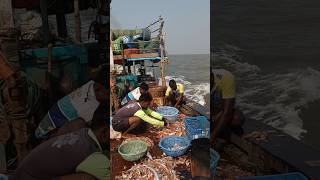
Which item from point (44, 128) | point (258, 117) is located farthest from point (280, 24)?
point (44, 128)

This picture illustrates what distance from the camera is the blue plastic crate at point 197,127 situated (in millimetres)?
6094

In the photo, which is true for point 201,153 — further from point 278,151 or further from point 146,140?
point 278,151

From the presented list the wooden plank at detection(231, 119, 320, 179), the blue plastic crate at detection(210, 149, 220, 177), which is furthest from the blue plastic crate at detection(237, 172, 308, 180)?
the blue plastic crate at detection(210, 149, 220, 177)

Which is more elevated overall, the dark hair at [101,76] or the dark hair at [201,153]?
the dark hair at [101,76]

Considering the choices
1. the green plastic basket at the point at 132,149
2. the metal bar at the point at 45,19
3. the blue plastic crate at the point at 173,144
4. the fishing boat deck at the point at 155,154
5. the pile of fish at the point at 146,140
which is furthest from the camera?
the pile of fish at the point at 146,140

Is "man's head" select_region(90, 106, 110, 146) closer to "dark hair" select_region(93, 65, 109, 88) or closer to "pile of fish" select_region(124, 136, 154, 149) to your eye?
"dark hair" select_region(93, 65, 109, 88)

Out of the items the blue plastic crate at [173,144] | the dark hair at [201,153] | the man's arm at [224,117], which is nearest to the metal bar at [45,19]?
the man's arm at [224,117]

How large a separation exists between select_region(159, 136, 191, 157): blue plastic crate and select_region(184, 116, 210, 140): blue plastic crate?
0.67ft

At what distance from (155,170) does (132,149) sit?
881 mm

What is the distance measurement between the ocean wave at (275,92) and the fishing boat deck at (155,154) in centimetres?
200

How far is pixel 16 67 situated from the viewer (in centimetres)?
244

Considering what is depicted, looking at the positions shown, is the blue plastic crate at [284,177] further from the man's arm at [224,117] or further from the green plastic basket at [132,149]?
the green plastic basket at [132,149]

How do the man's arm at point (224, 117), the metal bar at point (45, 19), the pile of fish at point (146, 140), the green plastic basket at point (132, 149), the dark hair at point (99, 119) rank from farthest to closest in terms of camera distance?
the pile of fish at point (146, 140), the green plastic basket at point (132, 149), the man's arm at point (224, 117), the dark hair at point (99, 119), the metal bar at point (45, 19)

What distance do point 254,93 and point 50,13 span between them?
184 cm
